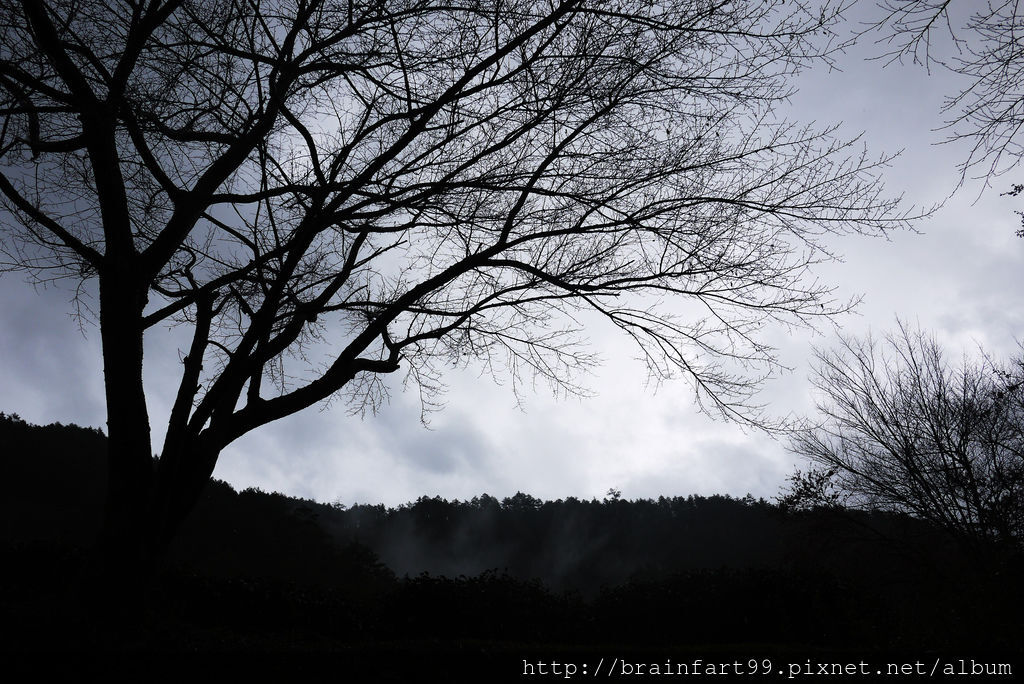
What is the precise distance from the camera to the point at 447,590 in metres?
10.2

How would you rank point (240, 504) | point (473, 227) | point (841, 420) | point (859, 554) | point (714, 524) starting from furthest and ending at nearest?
point (714, 524)
point (240, 504)
point (859, 554)
point (841, 420)
point (473, 227)

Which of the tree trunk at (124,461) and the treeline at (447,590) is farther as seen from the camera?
the treeline at (447,590)

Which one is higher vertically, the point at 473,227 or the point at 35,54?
the point at 35,54

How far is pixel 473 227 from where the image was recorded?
5379 mm

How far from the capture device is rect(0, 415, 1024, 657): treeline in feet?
18.8

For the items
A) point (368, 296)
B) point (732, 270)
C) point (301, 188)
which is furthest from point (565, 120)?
point (368, 296)

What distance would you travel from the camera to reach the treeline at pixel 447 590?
573cm

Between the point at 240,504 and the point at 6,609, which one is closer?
the point at 6,609

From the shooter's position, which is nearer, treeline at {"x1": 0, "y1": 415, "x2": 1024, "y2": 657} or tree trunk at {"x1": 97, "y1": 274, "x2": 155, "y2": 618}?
tree trunk at {"x1": 97, "y1": 274, "x2": 155, "y2": 618}

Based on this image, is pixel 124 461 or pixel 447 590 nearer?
pixel 124 461

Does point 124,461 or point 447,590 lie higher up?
point 124,461

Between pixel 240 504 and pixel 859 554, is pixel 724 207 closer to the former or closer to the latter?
pixel 859 554

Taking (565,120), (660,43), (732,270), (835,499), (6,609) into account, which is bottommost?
(6,609)

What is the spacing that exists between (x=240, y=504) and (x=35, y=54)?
1793 cm
